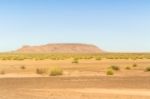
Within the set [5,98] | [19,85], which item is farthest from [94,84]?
[5,98]

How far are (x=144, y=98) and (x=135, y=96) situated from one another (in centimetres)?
86

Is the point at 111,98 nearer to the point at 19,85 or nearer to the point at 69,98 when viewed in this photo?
the point at 69,98

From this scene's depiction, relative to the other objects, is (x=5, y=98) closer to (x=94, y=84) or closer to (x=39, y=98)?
(x=39, y=98)

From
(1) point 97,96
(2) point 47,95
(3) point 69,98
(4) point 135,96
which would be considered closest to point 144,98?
(4) point 135,96

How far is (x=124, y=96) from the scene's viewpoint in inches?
746

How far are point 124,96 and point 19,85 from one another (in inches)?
382

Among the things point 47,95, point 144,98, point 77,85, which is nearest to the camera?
point 144,98

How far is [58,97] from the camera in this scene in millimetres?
18734

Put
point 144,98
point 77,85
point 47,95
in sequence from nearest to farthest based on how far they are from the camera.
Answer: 1. point 144,98
2. point 47,95
3. point 77,85

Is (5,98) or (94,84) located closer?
(5,98)

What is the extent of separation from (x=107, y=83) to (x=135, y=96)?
24.7ft

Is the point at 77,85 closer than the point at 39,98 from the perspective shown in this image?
No

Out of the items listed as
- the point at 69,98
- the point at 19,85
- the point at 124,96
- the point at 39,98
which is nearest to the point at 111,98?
the point at 124,96

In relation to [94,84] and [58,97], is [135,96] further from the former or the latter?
[94,84]
